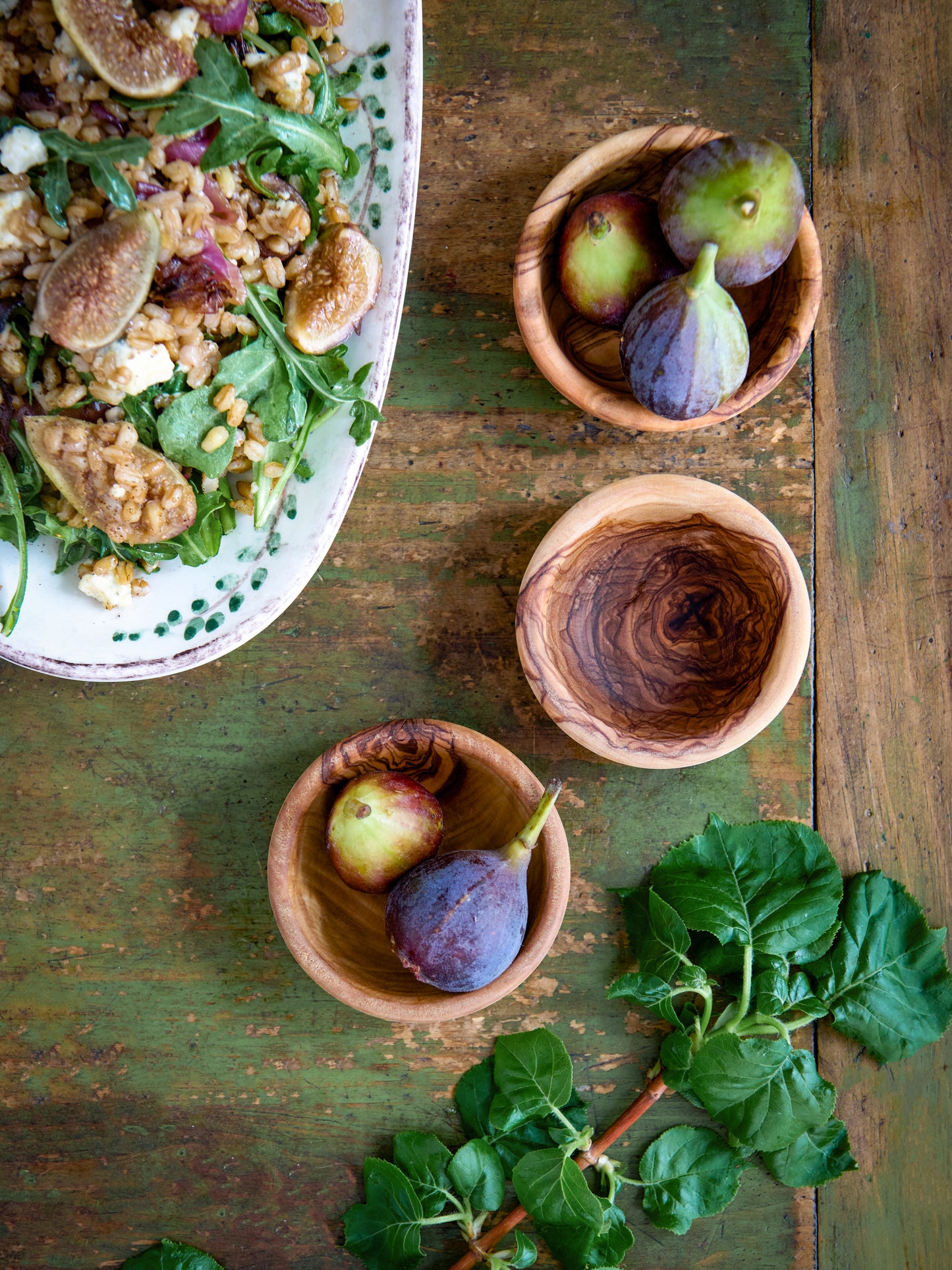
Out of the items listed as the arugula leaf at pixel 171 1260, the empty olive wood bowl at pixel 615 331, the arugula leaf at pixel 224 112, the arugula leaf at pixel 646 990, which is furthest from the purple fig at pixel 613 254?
the arugula leaf at pixel 171 1260

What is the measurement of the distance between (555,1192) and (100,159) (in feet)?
3.93

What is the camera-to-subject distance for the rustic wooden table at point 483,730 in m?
1.08

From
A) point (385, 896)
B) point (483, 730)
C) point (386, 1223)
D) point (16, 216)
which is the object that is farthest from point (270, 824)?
point (16, 216)

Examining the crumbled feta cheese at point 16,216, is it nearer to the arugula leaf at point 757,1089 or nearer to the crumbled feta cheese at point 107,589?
the crumbled feta cheese at point 107,589

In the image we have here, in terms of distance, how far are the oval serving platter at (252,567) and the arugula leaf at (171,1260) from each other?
773 millimetres

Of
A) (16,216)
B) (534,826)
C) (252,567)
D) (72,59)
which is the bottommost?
(534,826)

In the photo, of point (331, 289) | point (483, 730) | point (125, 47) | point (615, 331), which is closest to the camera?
point (125, 47)

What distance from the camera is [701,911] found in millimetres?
1040

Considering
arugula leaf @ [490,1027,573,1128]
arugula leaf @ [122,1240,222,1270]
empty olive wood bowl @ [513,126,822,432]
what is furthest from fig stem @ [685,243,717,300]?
arugula leaf @ [122,1240,222,1270]

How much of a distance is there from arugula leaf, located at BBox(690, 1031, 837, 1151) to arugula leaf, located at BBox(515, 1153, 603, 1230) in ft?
0.59

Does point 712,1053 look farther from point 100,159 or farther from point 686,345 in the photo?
point 100,159

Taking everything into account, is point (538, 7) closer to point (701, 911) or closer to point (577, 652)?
point (577, 652)

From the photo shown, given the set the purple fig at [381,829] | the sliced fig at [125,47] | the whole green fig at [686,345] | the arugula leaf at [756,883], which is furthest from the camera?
the arugula leaf at [756,883]

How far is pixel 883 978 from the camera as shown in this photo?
3.55ft
